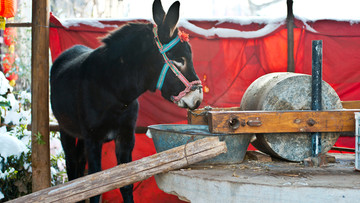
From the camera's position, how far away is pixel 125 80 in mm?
3400

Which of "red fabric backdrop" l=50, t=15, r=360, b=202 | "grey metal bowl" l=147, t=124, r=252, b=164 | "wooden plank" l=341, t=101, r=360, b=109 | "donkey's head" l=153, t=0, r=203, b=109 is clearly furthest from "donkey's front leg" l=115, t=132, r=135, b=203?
"wooden plank" l=341, t=101, r=360, b=109

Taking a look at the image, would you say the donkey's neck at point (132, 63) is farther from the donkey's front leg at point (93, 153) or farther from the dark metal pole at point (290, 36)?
the dark metal pole at point (290, 36)

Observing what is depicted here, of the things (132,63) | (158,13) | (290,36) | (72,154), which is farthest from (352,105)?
(72,154)

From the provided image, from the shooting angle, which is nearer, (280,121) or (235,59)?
(280,121)

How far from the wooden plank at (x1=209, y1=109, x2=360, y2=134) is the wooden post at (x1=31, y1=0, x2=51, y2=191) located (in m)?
2.26

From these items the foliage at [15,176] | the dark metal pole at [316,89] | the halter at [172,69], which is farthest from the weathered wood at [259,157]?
the foliage at [15,176]

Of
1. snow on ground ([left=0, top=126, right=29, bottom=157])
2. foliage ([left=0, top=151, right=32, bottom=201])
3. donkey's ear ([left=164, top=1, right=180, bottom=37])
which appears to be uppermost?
donkey's ear ([left=164, top=1, right=180, bottom=37])

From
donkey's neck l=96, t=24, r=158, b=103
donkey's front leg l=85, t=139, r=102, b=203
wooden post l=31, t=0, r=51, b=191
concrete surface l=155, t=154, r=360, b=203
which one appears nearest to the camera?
concrete surface l=155, t=154, r=360, b=203

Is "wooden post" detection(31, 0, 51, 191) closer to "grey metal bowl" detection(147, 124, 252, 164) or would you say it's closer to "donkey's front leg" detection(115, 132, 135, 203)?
"donkey's front leg" detection(115, 132, 135, 203)

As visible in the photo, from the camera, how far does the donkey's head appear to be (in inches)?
124

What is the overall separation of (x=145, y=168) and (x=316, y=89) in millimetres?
1370

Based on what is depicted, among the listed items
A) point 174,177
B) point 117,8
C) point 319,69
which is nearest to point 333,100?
point 319,69

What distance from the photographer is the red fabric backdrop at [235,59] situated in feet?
15.7

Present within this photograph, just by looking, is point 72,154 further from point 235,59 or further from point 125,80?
point 235,59
